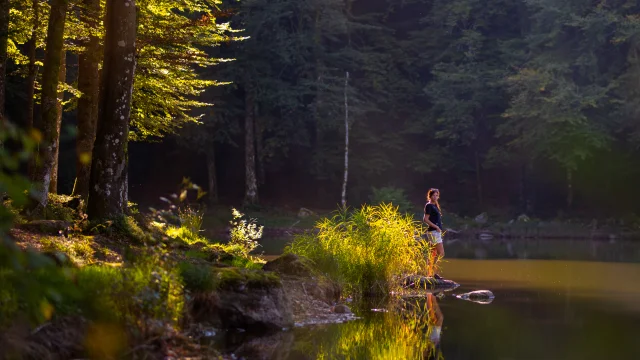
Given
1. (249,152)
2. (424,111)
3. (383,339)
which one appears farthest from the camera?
(424,111)

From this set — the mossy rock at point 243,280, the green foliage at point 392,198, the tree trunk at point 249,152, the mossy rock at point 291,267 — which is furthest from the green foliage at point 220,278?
the tree trunk at point 249,152

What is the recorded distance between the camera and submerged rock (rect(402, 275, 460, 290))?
1642 centimetres

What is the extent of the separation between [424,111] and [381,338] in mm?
38030

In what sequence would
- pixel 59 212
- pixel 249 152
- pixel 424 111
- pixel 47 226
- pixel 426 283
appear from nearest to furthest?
pixel 47 226 < pixel 59 212 < pixel 426 283 < pixel 249 152 < pixel 424 111

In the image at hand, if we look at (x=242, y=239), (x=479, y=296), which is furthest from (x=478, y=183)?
(x=479, y=296)

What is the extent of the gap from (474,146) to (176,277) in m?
40.2

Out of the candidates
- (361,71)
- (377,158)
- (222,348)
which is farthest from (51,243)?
(361,71)

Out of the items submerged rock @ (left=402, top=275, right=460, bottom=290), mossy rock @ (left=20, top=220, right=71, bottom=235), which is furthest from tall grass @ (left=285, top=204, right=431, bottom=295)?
mossy rock @ (left=20, top=220, right=71, bottom=235)

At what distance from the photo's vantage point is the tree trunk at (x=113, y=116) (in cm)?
1313

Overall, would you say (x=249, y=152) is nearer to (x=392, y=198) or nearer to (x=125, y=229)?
(x=392, y=198)

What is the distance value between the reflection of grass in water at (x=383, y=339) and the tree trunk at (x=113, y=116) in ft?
14.6

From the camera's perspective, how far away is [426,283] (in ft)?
56.2

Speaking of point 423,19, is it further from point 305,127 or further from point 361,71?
point 305,127

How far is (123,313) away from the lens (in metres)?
7.98
